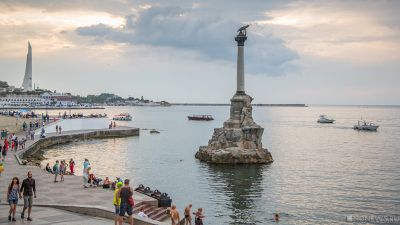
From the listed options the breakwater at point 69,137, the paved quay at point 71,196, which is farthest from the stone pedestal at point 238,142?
the paved quay at point 71,196

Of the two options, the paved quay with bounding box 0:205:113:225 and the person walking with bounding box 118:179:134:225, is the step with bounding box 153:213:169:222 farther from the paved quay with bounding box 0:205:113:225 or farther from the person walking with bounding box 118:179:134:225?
the person walking with bounding box 118:179:134:225

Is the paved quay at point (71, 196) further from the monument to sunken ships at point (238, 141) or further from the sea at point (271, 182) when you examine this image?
the monument to sunken ships at point (238, 141)

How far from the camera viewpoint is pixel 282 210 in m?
26.0

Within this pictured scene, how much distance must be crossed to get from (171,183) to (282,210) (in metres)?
10.7

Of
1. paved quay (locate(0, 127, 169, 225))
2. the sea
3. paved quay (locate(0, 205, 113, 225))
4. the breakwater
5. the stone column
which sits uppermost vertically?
the stone column

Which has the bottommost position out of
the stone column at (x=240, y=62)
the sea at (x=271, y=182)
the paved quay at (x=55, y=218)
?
the sea at (x=271, y=182)

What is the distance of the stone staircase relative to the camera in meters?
18.8

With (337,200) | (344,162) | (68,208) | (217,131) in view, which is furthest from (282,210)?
(344,162)

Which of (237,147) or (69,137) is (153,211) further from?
(69,137)

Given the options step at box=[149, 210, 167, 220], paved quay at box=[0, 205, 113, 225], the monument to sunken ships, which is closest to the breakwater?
the monument to sunken ships

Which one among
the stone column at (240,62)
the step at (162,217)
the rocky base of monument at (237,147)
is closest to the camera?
the step at (162,217)

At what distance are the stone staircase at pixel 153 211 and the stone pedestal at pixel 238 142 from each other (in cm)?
2456

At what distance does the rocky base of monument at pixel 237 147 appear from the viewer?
4450cm

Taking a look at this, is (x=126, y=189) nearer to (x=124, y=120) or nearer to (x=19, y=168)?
(x=19, y=168)
